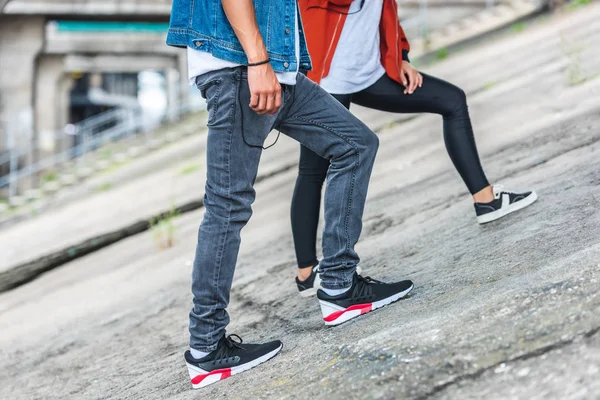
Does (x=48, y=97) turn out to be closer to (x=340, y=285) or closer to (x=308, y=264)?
(x=308, y=264)

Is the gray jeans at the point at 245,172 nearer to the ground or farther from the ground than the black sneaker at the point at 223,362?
farther from the ground

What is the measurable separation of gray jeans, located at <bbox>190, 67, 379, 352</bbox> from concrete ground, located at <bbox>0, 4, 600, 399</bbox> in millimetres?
293

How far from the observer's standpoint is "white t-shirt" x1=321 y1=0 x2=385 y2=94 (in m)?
3.02

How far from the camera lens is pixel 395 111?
10.6 ft

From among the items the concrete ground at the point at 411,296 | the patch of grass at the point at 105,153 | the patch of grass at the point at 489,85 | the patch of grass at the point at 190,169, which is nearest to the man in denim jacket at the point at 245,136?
the concrete ground at the point at 411,296

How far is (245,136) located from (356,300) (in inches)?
32.8

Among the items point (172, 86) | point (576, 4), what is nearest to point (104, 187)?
point (576, 4)

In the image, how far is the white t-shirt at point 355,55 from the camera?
3.02 metres

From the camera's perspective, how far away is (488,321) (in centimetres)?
219

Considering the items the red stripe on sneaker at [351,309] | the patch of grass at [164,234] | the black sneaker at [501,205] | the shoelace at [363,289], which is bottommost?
the patch of grass at [164,234]

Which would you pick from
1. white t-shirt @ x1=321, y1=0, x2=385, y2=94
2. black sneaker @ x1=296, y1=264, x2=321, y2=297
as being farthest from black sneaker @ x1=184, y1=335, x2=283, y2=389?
white t-shirt @ x1=321, y1=0, x2=385, y2=94

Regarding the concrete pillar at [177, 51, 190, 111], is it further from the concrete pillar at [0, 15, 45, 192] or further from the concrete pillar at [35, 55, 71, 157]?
the concrete pillar at [0, 15, 45, 192]

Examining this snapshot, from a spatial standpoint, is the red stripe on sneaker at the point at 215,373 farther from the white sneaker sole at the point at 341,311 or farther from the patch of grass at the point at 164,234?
the patch of grass at the point at 164,234

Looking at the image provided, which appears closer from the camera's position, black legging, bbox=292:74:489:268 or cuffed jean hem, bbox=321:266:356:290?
cuffed jean hem, bbox=321:266:356:290
